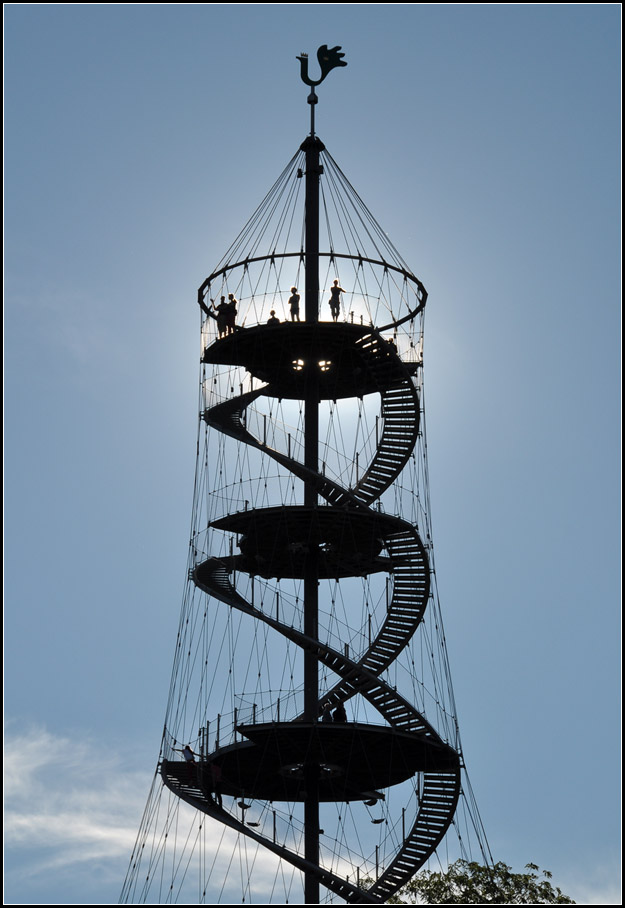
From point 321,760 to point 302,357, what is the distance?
36.8 feet

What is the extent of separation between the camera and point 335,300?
45.1 metres

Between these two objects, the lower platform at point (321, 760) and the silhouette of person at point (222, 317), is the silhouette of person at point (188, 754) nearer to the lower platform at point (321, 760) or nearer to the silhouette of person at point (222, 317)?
the lower platform at point (321, 760)

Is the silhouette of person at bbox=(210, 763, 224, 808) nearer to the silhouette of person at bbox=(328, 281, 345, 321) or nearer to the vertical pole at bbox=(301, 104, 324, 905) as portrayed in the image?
the vertical pole at bbox=(301, 104, 324, 905)

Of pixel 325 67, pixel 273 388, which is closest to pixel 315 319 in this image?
pixel 273 388

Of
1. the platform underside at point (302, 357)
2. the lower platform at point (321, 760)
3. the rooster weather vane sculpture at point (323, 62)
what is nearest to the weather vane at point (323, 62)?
the rooster weather vane sculpture at point (323, 62)

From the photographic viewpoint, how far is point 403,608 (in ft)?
144

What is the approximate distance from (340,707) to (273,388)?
9.77 metres

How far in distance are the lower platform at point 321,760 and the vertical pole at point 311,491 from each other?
22.6 inches

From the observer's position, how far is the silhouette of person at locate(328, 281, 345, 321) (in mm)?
44938

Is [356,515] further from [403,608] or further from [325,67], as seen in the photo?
[325,67]

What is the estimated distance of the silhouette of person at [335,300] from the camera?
44.9 metres

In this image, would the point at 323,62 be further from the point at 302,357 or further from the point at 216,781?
the point at 216,781

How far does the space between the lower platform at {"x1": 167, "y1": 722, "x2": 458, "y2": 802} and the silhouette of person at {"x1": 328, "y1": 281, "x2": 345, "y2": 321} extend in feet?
37.5

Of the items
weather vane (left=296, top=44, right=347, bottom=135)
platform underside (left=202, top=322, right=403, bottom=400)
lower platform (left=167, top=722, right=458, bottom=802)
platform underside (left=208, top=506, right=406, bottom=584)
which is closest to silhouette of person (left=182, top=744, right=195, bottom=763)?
lower platform (left=167, top=722, right=458, bottom=802)
